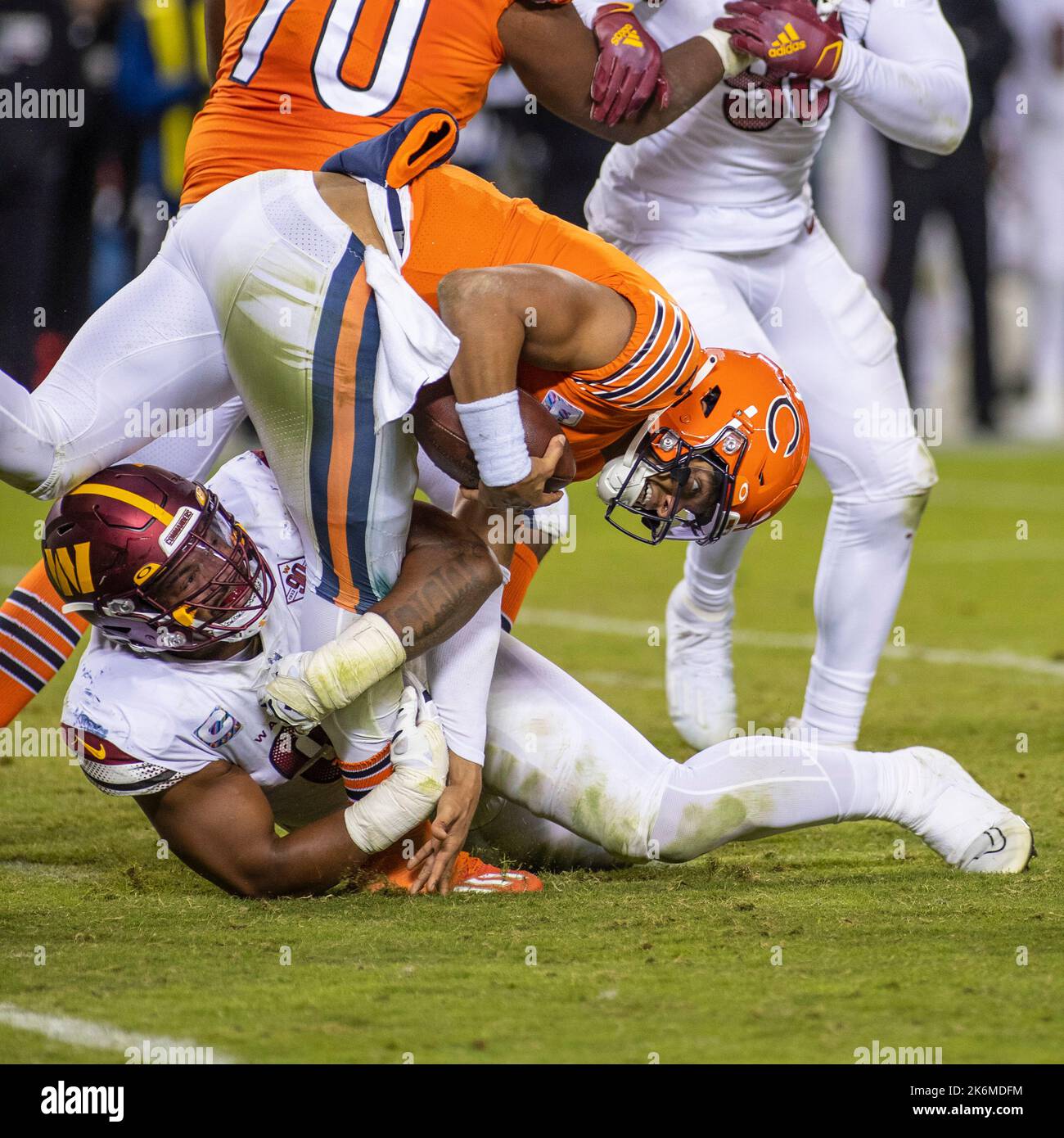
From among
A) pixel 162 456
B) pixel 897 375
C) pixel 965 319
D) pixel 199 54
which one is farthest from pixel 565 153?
pixel 162 456

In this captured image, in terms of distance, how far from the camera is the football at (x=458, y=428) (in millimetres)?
3059

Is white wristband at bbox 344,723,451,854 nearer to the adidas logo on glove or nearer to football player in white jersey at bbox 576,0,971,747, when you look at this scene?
football player in white jersey at bbox 576,0,971,747

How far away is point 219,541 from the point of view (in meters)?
3.04

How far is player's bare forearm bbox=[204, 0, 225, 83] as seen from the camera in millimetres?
3879

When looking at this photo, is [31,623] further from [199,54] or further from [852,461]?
[199,54]

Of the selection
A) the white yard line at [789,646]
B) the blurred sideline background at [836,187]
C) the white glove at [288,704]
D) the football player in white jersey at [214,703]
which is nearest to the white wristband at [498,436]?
the football player in white jersey at [214,703]

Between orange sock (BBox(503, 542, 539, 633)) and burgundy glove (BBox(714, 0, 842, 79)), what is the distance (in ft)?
3.97

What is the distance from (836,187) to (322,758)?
10.1m

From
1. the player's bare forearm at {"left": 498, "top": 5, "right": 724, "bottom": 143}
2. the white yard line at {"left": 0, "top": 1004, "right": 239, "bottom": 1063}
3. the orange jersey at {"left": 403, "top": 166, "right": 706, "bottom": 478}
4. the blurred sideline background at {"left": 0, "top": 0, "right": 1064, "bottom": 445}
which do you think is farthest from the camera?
the blurred sideline background at {"left": 0, "top": 0, "right": 1064, "bottom": 445}

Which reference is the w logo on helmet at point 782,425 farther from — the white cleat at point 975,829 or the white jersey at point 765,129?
the white jersey at point 765,129

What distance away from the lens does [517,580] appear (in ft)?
12.2

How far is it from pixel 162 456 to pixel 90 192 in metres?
6.40

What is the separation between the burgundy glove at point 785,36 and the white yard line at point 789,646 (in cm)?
207

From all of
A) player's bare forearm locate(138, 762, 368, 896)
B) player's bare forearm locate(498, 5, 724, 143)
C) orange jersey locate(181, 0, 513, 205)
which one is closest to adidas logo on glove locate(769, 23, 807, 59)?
player's bare forearm locate(498, 5, 724, 143)
